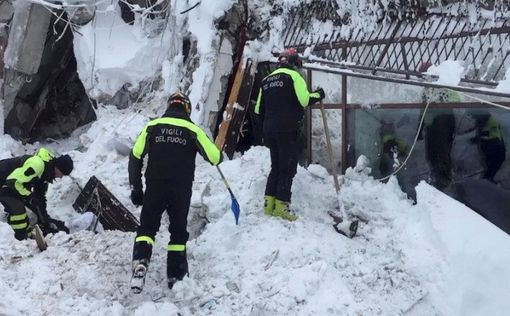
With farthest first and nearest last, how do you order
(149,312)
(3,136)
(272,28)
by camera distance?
1. (3,136)
2. (272,28)
3. (149,312)

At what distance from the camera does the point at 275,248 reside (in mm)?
4836

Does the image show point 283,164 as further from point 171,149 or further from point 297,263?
point 171,149

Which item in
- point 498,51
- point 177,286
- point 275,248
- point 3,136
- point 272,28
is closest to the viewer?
point 177,286

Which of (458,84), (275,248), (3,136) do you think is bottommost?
(3,136)

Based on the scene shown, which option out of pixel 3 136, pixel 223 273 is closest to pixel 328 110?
pixel 223 273

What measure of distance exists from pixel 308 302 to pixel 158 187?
159 centimetres

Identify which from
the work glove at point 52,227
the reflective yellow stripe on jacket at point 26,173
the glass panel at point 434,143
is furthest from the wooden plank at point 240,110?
the reflective yellow stripe on jacket at point 26,173

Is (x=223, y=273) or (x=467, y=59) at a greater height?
(x=467, y=59)

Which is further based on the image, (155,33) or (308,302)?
(155,33)

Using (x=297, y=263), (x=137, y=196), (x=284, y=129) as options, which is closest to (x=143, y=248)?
(x=137, y=196)

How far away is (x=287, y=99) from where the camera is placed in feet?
18.0

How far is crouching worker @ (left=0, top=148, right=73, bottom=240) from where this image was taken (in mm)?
6148

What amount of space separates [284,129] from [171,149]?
1.44 m

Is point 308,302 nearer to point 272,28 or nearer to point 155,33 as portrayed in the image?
point 272,28
